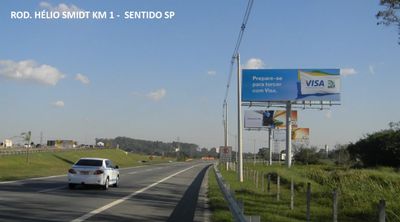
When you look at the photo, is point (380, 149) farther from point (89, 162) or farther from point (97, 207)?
point (97, 207)

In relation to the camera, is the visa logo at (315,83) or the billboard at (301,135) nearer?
the visa logo at (315,83)

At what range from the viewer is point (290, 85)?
57.8 m

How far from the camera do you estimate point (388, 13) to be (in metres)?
16.0

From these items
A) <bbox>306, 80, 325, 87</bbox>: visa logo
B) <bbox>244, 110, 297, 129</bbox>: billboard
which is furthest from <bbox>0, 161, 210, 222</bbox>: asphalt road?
<bbox>244, 110, 297, 129</bbox>: billboard

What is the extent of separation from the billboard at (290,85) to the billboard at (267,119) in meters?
34.2

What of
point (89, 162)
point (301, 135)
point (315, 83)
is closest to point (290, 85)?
point (315, 83)

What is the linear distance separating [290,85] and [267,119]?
3598cm

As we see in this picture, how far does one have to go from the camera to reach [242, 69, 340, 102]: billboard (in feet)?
189

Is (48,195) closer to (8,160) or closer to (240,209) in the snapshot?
(240,209)

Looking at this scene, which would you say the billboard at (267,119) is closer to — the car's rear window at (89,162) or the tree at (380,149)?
the tree at (380,149)

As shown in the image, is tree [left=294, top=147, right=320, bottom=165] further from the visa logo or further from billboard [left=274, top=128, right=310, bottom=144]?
the visa logo

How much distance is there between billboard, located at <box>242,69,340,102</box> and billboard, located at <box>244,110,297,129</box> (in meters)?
34.2

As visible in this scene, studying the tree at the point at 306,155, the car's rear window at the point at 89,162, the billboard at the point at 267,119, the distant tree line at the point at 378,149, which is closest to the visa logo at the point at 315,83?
the distant tree line at the point at 378,149

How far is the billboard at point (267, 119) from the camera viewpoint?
93625mm
